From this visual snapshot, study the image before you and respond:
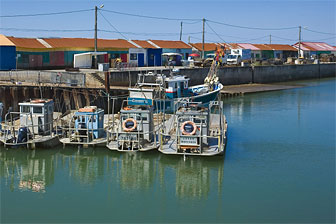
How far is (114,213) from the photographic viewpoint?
16.7m

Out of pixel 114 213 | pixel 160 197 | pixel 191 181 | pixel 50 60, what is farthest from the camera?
pixel 50 60

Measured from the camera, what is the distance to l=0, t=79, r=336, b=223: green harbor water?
54.9ft

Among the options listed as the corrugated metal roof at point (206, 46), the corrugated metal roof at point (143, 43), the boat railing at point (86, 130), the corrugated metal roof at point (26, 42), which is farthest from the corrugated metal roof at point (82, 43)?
the boat railing at point (86, 130)

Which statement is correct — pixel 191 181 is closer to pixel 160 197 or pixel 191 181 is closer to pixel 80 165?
pixel 160 197

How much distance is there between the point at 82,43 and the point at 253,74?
26.3 m

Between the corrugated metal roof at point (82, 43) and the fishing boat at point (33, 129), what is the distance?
2332 cm

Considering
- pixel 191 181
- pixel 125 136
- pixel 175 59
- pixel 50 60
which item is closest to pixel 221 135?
pixel 191 181

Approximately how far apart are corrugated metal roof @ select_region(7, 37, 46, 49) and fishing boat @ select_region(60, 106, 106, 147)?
21594 millimetres

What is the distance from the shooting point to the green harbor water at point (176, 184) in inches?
659

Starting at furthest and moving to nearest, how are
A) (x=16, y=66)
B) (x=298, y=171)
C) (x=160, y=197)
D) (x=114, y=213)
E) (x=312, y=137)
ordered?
(x=16, y=66), (x=312, y=137), (x=298, y=171), (x=160, y=197), (x=114, y=213)

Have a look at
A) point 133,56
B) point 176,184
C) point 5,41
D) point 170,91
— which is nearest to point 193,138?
point 176,184

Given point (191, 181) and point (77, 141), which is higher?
point (77, 141)

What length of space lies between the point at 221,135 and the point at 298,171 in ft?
12.9

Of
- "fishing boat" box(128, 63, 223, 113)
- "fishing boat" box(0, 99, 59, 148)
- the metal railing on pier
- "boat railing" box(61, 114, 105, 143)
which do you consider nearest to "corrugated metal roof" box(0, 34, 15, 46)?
the metal railing on pier
